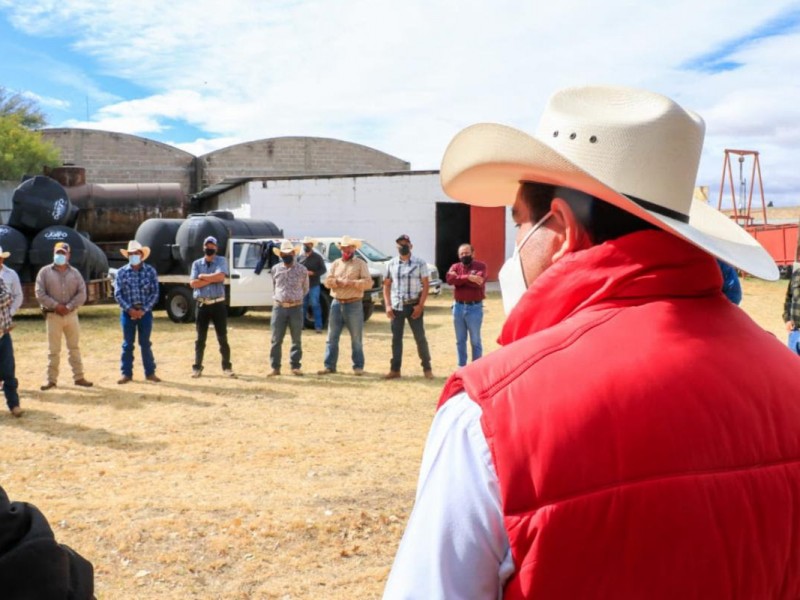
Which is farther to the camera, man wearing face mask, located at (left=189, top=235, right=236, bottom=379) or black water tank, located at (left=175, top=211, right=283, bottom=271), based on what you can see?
black water tank, located at (left=175, top=211, right=283, bottom=271)

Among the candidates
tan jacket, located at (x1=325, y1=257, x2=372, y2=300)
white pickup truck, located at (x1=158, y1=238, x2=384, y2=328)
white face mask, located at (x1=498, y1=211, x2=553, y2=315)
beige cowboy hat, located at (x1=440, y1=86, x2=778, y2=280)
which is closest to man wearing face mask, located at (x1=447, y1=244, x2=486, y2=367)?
tan jacket, located at (x1=325, y1=257, x2=372, y2=300)

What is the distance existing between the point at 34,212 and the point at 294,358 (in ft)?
28.5

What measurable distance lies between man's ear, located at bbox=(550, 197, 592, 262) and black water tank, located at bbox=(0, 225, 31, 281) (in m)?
16.5

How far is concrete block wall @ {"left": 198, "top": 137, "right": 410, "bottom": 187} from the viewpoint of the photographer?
34906 mm

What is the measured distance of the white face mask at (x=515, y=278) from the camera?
1499 millimetres

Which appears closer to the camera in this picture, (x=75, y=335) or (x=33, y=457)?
(x=33, y=457)

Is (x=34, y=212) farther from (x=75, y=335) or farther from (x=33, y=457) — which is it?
(x=33, y=457)

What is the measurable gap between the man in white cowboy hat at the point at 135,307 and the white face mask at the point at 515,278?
9.27m

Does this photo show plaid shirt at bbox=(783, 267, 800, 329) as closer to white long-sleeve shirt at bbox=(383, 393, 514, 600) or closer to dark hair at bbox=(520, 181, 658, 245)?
dark hair at bbox=(520, 181, 658, 245)

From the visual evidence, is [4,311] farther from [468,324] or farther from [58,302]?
[468,324]

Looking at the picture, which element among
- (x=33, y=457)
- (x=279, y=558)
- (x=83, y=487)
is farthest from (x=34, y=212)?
(x=279, y=558)

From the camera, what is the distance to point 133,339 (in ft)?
34.1

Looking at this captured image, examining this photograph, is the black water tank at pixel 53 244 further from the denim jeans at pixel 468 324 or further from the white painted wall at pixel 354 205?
the denim jeans at pixel 468 324

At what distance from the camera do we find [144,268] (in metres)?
10.5
